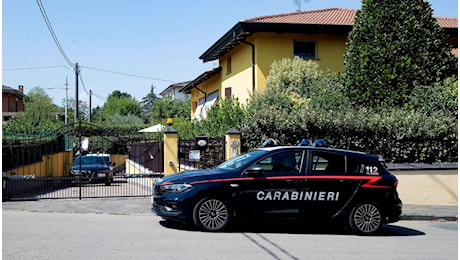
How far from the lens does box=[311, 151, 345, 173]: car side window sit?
10945 mm

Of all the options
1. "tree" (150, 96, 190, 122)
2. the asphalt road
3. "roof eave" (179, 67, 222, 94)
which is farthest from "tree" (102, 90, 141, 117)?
the asphalt road

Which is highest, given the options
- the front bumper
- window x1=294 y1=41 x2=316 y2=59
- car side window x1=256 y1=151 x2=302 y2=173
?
window x1=294 y1=41 x2=316 y2=59

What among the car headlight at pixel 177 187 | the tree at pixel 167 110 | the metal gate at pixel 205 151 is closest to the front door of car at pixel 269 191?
the car headlight at pixel 177 187

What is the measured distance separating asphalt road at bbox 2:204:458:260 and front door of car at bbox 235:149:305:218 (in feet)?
1.40

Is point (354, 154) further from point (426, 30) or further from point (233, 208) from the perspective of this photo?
point (426, 30)

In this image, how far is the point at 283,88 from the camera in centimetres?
2141

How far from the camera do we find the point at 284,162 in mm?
10844

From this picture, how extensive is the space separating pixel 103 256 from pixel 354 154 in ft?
18.5

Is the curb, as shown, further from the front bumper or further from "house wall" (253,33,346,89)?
"house wall" (253,33,346,89)

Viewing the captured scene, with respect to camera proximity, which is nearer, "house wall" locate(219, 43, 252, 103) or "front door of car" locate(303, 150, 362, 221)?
"front door of car" locate(303, 150, 362, 221)

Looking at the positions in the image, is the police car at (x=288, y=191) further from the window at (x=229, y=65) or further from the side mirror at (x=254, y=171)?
the window at (x=229, y=65)

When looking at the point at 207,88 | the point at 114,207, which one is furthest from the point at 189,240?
the point at 207,88

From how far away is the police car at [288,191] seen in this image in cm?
1038

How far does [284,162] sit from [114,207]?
502 cm
